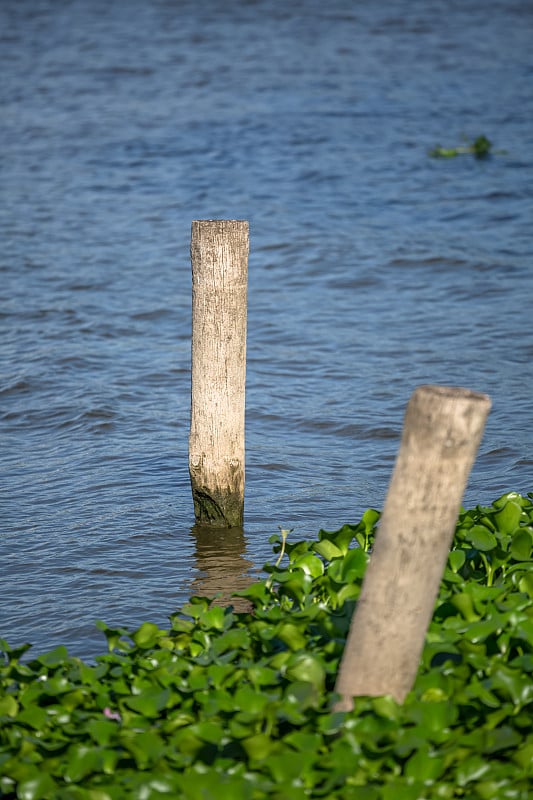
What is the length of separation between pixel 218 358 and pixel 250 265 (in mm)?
6957

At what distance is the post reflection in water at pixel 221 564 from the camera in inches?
213

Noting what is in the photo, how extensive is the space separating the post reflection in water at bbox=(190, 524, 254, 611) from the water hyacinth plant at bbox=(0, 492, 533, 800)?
45.5 inches

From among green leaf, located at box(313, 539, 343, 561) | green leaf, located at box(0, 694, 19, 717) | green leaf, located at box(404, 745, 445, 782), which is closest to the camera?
green leaf, located at box(404, 745, 445, 782)

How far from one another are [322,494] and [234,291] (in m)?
1.69

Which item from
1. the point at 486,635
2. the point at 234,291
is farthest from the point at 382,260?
the point at 486,635

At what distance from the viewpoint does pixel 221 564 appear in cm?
572

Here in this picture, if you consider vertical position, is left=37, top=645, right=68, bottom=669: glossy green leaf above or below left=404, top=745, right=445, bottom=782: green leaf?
above

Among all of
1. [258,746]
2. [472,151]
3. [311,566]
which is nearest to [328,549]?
[311,566]

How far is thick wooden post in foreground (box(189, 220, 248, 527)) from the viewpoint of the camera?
218 inches

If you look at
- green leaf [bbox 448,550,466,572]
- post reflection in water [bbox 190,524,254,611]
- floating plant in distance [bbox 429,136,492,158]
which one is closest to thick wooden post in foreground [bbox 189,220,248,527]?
post reflection in water [bbox 190,524,254,611]

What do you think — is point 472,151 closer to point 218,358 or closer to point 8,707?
point 218,358

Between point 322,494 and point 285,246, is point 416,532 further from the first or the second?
point 285,246

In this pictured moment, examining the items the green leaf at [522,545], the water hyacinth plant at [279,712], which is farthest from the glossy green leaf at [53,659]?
the green leaf at [522,545]

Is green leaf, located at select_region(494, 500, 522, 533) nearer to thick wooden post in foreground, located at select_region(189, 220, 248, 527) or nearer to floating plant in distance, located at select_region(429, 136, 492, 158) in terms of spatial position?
thick wooden post in foreground, located at select_region(189, 220, 248, 527)
